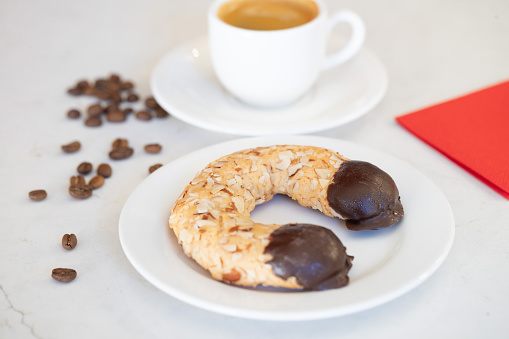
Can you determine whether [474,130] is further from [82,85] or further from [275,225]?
[82,85]

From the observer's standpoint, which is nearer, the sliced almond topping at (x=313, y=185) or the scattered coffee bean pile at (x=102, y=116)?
the sliced almond topping at (x=313, y=185)

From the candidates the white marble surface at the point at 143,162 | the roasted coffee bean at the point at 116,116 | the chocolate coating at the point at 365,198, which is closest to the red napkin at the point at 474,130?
the white marble surface at the point at 143,162

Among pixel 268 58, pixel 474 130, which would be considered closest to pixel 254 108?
pixel 268 58

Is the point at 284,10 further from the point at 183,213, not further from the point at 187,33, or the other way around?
the point at 183,213

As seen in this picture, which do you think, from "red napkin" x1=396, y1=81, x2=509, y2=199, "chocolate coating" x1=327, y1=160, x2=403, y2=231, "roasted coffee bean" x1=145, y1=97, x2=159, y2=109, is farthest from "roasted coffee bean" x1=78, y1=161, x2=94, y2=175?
"red napkin" x1=396, y1=81, x2=509, y2=199

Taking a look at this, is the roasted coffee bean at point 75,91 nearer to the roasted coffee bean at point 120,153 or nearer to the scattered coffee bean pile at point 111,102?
the scattered coffee bean pile at point 111,102

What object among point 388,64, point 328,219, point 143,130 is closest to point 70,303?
point 328,219
